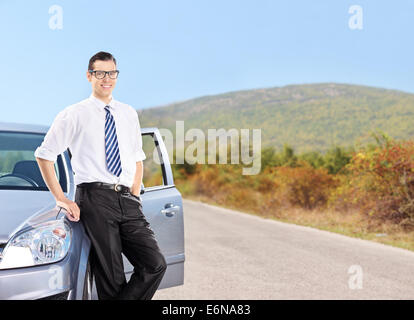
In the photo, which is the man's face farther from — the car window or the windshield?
the windshield

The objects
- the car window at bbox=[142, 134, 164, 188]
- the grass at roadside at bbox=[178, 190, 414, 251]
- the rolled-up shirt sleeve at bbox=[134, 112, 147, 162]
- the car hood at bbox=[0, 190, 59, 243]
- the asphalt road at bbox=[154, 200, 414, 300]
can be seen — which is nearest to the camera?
the car hood at bbox=[0, 190, 59, 243]

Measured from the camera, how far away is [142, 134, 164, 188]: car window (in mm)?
5324

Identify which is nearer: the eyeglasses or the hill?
the eyeglasses

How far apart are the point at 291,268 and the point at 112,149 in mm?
5536

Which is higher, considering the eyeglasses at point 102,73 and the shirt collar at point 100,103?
the eyeglasses at point 102,73

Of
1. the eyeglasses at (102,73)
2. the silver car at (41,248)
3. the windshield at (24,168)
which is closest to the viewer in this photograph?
the silver car at (41,248)

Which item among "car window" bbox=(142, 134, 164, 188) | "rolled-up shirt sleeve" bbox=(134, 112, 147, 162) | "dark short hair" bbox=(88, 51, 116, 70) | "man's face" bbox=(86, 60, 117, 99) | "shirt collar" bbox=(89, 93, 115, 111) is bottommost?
"car window" bbox=(142, 134, 164, 188)

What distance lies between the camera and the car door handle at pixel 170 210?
479 centimetres

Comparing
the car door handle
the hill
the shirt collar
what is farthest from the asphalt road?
the hill

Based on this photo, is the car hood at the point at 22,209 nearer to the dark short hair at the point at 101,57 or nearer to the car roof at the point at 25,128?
the car roof at the point at 25,128

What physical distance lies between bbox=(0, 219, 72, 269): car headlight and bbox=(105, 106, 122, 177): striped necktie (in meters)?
0.47

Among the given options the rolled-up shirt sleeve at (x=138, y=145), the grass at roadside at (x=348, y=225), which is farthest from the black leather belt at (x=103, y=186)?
the grass at roadside at (x=348, y=225)
